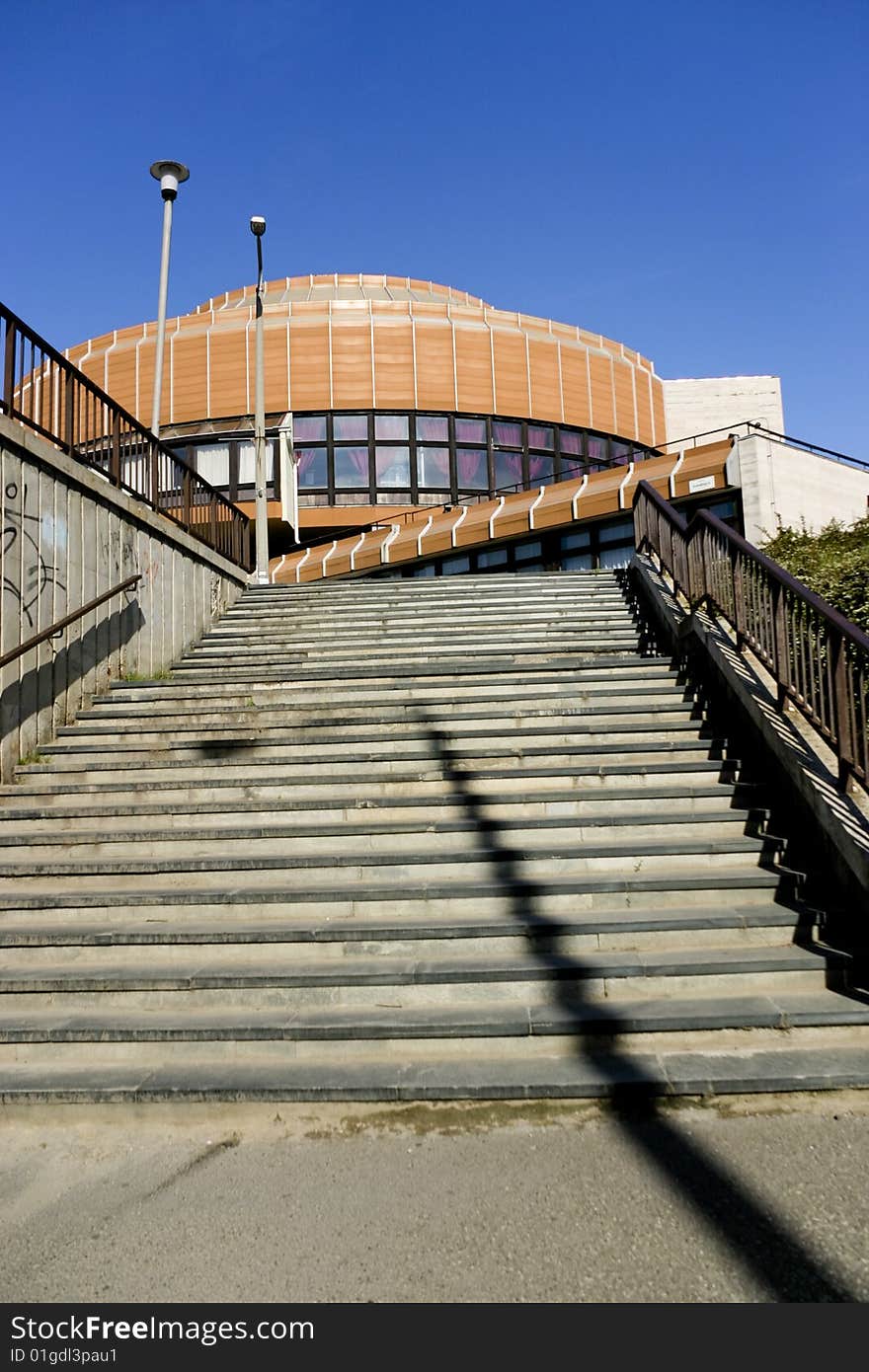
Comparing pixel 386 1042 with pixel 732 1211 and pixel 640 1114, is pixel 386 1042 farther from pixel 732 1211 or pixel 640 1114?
pixel 732 1211

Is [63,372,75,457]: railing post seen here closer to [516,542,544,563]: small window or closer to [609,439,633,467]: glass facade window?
[516,542,544,563]: small window

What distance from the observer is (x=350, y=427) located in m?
28.1

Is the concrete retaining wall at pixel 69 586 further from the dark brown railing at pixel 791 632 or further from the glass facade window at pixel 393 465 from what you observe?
the glass facade window at pixel 393 465

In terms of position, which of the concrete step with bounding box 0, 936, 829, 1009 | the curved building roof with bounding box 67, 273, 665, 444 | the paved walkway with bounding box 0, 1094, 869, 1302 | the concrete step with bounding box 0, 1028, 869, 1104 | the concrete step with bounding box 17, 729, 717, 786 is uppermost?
the curved building roof with bounding box 67, 273, 665, 444

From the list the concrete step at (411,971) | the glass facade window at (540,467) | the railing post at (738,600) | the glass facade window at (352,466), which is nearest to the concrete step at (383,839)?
the concrete step at (411,971)

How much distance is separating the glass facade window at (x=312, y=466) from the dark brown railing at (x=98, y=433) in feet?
49.4

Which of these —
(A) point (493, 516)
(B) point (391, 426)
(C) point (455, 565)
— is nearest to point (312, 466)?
(B) point (391, 426)

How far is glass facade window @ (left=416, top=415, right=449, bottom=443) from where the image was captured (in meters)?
28.3

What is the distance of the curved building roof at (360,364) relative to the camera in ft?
92.7

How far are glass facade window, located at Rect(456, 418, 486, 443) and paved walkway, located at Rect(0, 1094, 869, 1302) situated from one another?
2722 centimetres

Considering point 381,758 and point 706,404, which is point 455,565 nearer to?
point 381,758

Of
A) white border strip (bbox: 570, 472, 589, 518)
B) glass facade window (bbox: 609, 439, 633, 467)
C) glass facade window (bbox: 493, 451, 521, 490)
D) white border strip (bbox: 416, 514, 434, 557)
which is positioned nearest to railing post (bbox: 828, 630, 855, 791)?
white border strip (bbox: 570, 472, 589, 518)

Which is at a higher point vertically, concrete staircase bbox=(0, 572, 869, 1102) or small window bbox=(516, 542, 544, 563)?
small window bbox=(516, 542, 544, 563)
